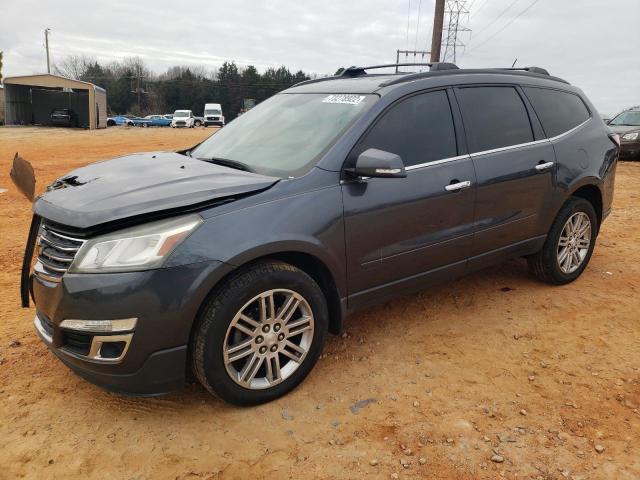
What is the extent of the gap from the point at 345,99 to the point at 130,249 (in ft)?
6.06

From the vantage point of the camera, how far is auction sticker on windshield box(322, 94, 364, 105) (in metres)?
3.50

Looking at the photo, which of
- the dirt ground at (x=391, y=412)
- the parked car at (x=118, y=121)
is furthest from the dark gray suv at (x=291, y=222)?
the parked car at (x=118, y=121)

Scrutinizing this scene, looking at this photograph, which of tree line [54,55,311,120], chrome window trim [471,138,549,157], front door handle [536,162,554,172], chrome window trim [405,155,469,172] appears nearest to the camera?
chrome window trim [405,155,469,172]

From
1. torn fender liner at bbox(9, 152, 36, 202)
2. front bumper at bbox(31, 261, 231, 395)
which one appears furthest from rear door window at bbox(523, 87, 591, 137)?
torn fender liner at bbox(9, 152, 36, 202)

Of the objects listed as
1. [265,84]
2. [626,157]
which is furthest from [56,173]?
[265,84]

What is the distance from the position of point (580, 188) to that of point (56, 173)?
10952 millimetres

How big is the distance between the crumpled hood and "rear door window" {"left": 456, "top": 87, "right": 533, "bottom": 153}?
5.60 ft

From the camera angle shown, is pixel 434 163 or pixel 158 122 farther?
pixel 158 122

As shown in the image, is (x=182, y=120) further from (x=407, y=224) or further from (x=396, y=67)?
(x=407, y=224)

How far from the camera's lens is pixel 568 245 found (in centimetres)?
471

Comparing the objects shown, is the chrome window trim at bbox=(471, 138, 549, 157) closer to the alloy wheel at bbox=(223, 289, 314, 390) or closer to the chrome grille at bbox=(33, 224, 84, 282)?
the alloy wheel at bbox=(223, 289, 314, 390)

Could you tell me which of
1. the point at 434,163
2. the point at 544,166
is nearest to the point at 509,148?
the point at 544,166

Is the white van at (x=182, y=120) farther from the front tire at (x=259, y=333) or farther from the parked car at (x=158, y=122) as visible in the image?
the front tire at (x=259, y=333)

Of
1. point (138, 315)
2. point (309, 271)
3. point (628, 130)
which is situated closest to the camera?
point (138, 315)
